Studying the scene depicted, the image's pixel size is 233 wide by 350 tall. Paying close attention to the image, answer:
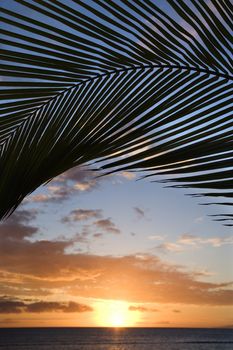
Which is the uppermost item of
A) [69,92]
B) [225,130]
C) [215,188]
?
[69,92]

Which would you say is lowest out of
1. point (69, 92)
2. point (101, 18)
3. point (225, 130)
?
point (225, 130)

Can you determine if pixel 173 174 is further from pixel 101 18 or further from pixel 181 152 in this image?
pixel 101 18

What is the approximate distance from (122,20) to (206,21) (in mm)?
209

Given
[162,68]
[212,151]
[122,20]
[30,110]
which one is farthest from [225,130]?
[30,110]

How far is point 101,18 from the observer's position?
4.00 ft

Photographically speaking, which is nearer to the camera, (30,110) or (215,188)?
(215,188)

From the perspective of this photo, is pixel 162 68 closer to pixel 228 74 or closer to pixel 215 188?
pixel 228 74

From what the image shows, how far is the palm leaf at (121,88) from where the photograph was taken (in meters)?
1.16

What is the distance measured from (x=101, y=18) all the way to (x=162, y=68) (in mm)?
211

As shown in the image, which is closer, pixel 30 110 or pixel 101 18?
pixel 101 18

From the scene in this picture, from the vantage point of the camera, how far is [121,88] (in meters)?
1.30

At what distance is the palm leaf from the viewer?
1.16m

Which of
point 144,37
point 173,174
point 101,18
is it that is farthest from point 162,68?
point 173,174

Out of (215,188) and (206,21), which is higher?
(206,21)
